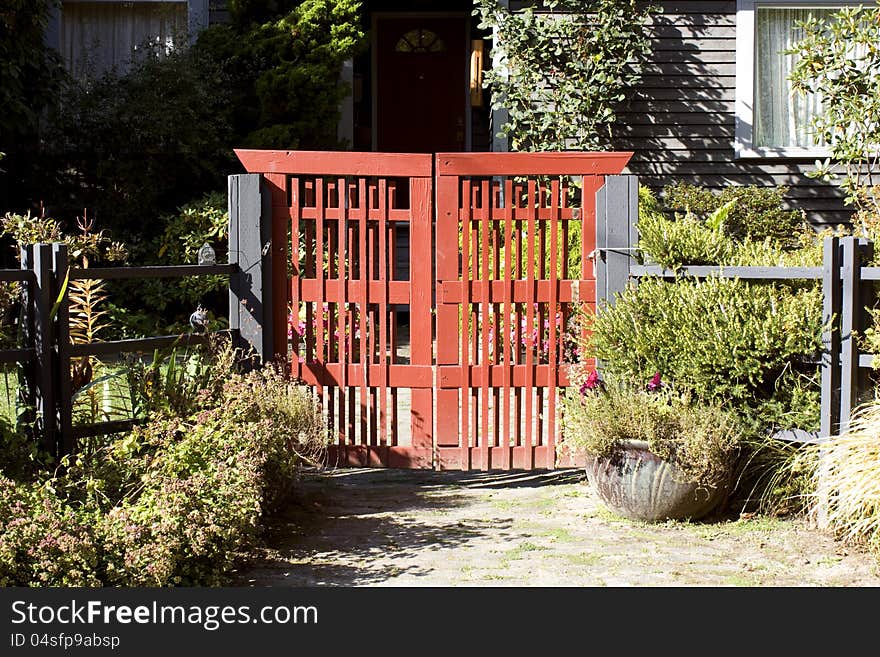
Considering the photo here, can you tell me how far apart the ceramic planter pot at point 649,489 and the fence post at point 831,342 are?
1.89ft

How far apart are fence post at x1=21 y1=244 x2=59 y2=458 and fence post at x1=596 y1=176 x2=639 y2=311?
2.71m

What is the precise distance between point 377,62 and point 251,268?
9.19 metres

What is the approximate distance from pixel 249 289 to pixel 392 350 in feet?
2.72

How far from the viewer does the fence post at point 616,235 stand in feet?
18.2

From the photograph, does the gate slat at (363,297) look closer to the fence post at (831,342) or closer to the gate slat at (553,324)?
the gate slat at (553,324)

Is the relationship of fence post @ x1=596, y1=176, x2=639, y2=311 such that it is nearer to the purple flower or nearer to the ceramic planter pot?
the purple flower

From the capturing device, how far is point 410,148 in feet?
46.9

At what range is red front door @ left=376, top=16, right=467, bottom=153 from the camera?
14250 mm

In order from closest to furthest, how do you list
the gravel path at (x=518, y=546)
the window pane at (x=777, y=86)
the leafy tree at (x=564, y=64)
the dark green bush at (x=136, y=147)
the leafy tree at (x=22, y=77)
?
1. the gravel path at (x=518, y=546)
2. the leafy tree at (x=22, y=77)
3. the dark green bush at (x=136, y=147)
4. the leafy tree at (x=564, y=64)
5. the window pane at (x=777, y=86)

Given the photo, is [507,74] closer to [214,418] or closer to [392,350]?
[392,350]

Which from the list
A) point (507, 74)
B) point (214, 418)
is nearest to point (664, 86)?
point (507, 74)

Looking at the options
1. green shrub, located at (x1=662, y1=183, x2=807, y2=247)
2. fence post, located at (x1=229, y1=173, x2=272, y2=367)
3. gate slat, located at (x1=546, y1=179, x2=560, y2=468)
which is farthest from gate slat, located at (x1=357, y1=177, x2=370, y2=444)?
green shrub, located at (x1=662, y1=183, x2=807, y2=247)

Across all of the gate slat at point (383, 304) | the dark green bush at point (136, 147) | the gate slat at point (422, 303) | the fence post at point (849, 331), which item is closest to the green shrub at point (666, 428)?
the fence post at point (849, 331)

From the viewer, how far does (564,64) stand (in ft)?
35.8
